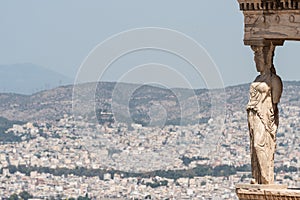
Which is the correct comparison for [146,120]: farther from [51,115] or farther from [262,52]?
[262,52]

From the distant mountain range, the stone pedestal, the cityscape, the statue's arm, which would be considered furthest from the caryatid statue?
the distant mountain range

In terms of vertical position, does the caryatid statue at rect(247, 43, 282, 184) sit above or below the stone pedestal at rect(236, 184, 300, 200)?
above

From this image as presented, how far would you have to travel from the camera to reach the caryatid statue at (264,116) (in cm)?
2075

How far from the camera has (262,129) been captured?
2081cm

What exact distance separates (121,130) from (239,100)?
27.9m

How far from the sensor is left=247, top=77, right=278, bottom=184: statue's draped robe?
68.1 feet

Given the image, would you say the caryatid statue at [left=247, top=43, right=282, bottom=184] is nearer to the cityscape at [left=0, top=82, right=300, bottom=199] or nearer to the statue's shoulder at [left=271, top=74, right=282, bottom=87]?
the statue's shoulder at [left=271, top=74, right=282, bottom=87]

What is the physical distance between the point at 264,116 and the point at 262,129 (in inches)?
6.1

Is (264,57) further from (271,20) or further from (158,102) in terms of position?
(158,102)

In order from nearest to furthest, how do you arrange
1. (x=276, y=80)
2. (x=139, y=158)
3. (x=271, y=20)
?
(x=271, y=20)
(x=276, y=80)
(x=139, y=158)

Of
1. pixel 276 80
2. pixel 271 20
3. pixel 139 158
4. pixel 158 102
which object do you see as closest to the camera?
pixel 271 20

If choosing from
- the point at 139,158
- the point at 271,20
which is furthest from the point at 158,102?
the point at 271,20

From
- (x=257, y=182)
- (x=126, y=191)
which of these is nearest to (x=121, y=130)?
(x=126, y=191)

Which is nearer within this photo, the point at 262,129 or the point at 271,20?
the point at 271,20
